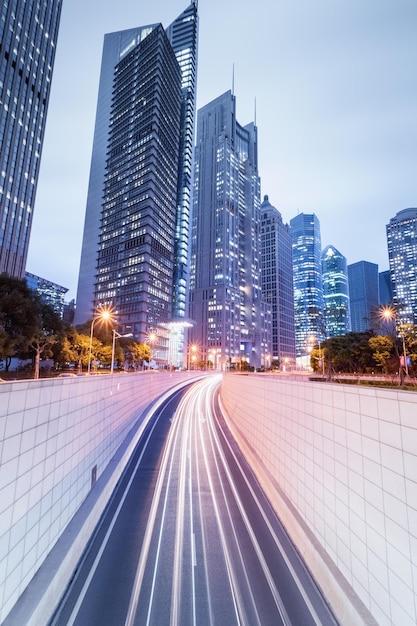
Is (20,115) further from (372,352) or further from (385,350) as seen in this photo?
(385,350)

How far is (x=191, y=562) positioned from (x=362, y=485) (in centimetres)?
867

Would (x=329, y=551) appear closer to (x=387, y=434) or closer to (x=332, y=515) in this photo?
(x=332, y=515)

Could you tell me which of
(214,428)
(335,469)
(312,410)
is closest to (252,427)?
(214,428)

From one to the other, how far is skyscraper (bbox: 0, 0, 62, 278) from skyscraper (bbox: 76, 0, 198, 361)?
50.9 m

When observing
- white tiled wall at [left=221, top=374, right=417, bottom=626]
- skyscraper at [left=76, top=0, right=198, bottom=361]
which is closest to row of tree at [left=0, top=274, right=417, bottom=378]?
white tiled wall at [left=221, top=374, right=417, bottom=626]

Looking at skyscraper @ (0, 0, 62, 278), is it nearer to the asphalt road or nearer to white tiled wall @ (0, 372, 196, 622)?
white tiled wall @ (0, 372, 196, 622)

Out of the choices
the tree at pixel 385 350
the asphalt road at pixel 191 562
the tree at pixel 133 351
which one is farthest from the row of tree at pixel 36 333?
the tree at pixel 385 350

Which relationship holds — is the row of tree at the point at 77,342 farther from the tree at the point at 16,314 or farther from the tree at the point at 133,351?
the tree at the point at 133,351

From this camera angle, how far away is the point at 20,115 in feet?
349

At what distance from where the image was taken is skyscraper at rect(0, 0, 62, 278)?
331ft

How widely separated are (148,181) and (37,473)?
162656 millimetres

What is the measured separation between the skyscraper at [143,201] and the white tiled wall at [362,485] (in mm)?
133063

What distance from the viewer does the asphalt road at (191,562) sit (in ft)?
36.8

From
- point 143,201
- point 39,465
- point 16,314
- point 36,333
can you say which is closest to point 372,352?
point 36,333
